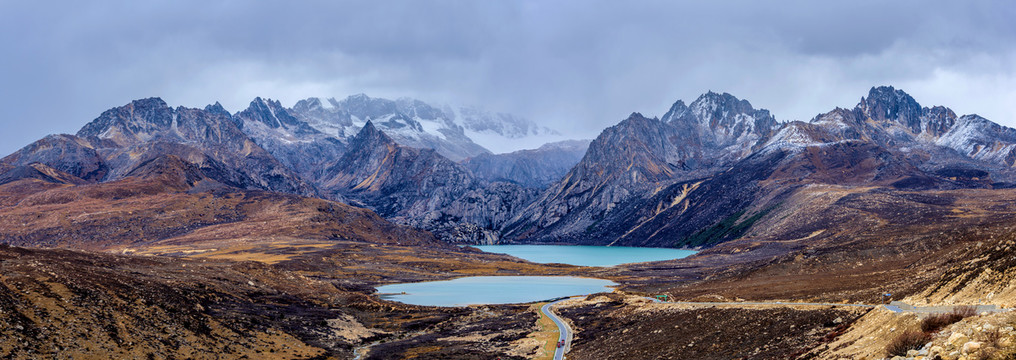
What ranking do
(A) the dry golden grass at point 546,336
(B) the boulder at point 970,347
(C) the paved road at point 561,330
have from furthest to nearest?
(C) the paved road at point 561,330, (A) the dry golden grass at point 546,336, (B) the boulder at point 970,347

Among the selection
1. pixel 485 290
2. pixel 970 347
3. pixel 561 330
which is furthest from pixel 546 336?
pixel 485 290

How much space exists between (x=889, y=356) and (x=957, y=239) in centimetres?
10117

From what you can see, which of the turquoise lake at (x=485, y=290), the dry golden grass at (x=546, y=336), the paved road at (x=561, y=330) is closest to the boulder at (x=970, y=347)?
the paved road at (x=561, y=330)

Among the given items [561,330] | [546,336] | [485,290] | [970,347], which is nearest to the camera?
[970,347]

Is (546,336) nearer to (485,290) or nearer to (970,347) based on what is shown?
(970,347)

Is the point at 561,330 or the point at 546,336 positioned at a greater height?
the point at 546,336

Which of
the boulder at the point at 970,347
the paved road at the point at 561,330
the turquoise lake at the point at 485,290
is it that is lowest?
the turquoise lake at the point at 485,290

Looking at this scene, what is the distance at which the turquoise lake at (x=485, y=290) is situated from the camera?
5773 inches

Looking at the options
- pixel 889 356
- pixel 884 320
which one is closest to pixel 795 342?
pixel 884 320

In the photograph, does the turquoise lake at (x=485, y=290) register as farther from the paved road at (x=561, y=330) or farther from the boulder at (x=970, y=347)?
the boulder at (x=970, y=347)

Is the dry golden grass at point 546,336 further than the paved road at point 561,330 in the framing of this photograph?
No

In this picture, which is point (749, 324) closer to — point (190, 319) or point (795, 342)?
point (795, 342)

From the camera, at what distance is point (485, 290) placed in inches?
6727

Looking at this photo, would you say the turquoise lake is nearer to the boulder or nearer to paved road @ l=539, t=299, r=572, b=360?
paved road @ l=539, t=299, r=572, b=360
